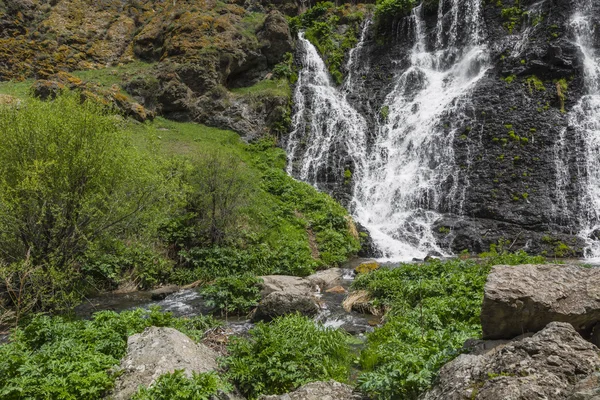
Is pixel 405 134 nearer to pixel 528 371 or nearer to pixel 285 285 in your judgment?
pixel 285 285

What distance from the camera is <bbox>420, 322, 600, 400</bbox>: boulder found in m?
3.53

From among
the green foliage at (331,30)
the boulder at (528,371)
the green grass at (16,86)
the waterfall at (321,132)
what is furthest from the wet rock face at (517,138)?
the green grass at (16,86)

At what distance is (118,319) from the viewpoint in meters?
8.02

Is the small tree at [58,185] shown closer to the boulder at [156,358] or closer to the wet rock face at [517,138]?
the boulder at [156,358]

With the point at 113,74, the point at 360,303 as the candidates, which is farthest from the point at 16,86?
the point at 360,303

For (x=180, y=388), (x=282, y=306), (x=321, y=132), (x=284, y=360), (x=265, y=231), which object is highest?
(x=321, y=132)

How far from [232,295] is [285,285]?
6.55ft

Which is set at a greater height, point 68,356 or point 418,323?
point 68,356

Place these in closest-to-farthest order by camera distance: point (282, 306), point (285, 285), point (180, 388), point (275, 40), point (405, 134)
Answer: point (180, 388) → point (282, 306) → point (285, 285) → point (405, 134) → point (275, 40)

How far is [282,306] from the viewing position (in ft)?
36.7

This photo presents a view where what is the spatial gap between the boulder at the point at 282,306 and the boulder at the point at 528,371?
6872 millimetres

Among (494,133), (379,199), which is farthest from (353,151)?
(494,133)

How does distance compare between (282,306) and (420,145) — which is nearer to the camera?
(282,306)

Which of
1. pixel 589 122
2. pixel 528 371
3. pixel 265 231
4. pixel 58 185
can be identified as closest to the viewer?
pixel 528 371
